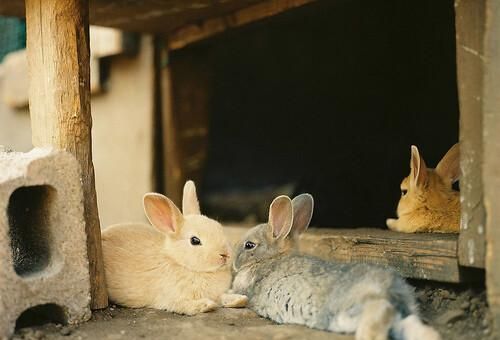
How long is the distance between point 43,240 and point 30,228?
5.8 inches

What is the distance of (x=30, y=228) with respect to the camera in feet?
12.6

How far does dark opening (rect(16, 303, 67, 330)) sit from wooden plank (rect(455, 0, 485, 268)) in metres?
2.10

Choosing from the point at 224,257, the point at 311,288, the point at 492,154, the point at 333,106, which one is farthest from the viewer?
the point at 333,106

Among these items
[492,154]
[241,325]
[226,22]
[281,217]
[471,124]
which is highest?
[226,22]

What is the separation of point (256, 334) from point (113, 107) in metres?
3.87

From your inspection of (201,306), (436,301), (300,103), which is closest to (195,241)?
(201,306)

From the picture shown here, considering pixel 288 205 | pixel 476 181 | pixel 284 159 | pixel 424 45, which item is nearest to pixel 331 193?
pixel 288 205

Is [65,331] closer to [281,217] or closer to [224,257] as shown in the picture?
[224,257]

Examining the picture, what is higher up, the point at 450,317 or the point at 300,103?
the point at 300,103

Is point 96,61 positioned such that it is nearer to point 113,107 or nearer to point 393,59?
point 113,107

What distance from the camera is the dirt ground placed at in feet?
11.1

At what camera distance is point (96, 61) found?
6.66 metres

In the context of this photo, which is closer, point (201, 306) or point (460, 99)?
point (460, 99)

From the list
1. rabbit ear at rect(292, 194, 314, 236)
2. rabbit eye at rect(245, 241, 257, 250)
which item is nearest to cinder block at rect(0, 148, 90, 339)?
rabbit eye at rect(245, 241, 257, 250)
